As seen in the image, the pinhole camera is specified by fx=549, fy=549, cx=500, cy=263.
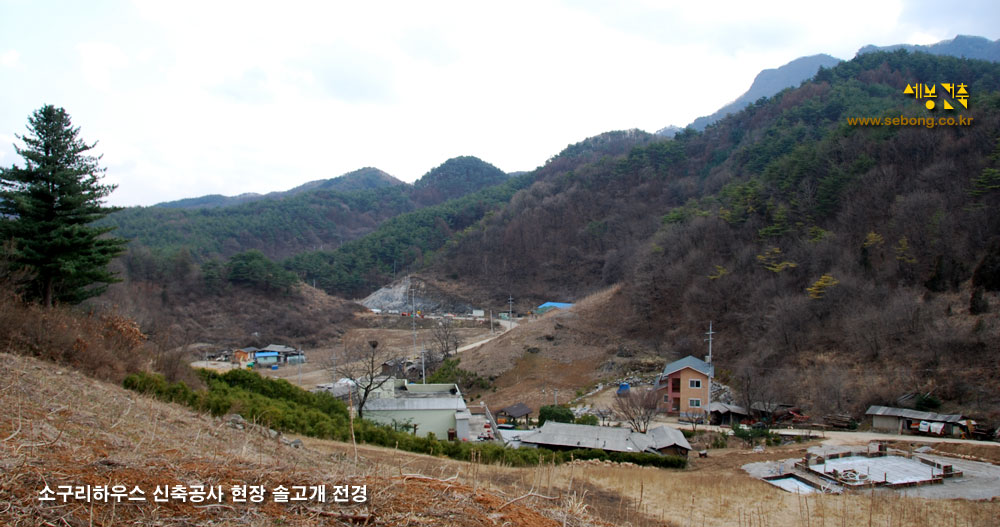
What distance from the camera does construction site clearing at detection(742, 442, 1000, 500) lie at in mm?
10781

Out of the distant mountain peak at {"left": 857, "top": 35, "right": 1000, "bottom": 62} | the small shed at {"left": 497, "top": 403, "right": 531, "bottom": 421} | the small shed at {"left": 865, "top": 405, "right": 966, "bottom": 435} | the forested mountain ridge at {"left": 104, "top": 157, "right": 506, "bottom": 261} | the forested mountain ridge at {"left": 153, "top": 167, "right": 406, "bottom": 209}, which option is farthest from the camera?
the forested mountain ridge at {"left": 153, "top": 167, "right": 406, "bottom": 209}

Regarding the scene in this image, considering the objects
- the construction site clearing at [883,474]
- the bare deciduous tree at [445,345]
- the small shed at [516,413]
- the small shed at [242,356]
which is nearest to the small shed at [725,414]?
the construction site clearing at [883,474]

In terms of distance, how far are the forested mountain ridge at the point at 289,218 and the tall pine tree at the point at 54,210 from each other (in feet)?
169

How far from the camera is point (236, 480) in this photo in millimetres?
3453

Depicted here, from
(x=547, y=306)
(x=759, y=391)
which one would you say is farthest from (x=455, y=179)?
(x=759, y=391)

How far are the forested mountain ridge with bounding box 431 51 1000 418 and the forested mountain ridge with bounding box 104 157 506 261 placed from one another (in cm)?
5389

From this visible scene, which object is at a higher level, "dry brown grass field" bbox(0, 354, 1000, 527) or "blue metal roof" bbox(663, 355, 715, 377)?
"dry brown grass field" bbox(0, 354, 1000, 527)

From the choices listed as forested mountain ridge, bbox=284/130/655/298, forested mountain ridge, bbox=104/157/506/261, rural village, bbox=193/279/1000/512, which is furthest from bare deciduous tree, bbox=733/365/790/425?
forested mountain ridge, bbox=104/157/506/261

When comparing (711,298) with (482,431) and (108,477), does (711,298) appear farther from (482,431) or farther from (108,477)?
(108,477)

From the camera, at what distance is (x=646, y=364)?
27922 millimetres

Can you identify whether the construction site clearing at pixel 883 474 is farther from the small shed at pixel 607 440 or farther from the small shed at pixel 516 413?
the small shed at pixel 516 413

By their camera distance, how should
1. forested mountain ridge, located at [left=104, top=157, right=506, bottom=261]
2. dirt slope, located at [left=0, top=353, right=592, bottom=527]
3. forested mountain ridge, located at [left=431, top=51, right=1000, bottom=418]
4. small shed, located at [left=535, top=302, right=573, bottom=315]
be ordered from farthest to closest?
forested mountain ridge, located at [left=104, top=157, right=506, bottom=261]
small shed, located at [left=535, top=302, right=573, bottom=315]
forested mountain ridge, located at [left=431, top=51, right=1000, bottom=418]
dirt slope, located at [left=0, top=353, right=592, bottom=527]

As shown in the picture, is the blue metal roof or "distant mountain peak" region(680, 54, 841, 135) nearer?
the blue metal roof

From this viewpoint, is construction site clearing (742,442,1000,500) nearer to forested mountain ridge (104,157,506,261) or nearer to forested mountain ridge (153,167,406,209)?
forested mountain ridge (104,157,506,261)
